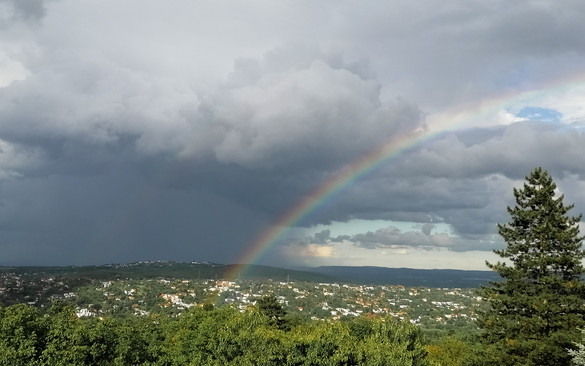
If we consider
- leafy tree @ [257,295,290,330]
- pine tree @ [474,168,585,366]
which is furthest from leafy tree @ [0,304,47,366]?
leafy tree @ [257,295,290,330]

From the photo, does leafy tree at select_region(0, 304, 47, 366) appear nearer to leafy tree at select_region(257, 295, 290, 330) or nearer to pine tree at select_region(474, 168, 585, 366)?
pine tree at select_region(474, 168, 585, 366)

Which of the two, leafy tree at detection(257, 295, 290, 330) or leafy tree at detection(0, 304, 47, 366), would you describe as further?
leafy tree at detection(257, 295, 290, 330)

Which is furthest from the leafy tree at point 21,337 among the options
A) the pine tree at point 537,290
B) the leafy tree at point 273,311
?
the leafy tree at point 273,311

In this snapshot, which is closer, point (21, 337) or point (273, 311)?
point (21, 337)

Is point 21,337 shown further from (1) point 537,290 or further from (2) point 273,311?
(2) point 273,311

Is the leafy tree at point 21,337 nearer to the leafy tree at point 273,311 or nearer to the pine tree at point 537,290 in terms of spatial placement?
the pine tree at point 537,290

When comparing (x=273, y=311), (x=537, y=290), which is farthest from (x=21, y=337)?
(x=273, y=311)

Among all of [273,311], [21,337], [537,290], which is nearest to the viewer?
[21,337]

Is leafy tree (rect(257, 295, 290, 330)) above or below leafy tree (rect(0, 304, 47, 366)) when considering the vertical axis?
below

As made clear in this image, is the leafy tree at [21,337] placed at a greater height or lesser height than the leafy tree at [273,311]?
greater

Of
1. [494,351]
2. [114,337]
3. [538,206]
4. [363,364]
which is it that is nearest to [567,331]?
[494,351]
